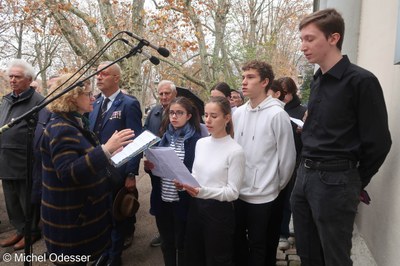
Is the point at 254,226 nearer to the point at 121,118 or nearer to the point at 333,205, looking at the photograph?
the point at 333,205

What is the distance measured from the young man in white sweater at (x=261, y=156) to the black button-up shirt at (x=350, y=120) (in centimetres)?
52

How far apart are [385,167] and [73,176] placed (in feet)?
7.31

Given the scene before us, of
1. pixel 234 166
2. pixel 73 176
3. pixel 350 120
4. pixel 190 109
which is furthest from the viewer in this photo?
pixel 190 109

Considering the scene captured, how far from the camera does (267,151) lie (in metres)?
2.62

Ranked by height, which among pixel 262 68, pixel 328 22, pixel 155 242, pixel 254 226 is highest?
pixel 328 22

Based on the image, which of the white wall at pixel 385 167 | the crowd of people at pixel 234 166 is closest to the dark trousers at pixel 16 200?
the crowd of people at pixel 234 166

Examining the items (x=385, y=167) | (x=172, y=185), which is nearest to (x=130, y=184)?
(x=172, y=185)

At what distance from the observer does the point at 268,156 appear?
263cm

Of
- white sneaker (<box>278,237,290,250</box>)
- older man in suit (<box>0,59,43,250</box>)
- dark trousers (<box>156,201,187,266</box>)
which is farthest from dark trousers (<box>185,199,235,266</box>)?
older man in suit (<box>0,59,43,250</box>)

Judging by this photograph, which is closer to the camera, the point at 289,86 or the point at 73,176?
the point at 73,176

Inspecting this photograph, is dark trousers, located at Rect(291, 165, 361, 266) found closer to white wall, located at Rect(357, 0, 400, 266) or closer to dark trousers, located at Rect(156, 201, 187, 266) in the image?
white wall, located at Rect(357, 0, 400, 266)

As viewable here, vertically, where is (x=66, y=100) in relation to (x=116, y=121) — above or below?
above

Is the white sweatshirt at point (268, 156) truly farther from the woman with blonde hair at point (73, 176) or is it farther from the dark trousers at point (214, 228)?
the woman with blonde hair at point (73, 176)

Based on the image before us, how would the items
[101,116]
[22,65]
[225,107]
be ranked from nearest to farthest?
[225,107], [101,116], [22,65]
